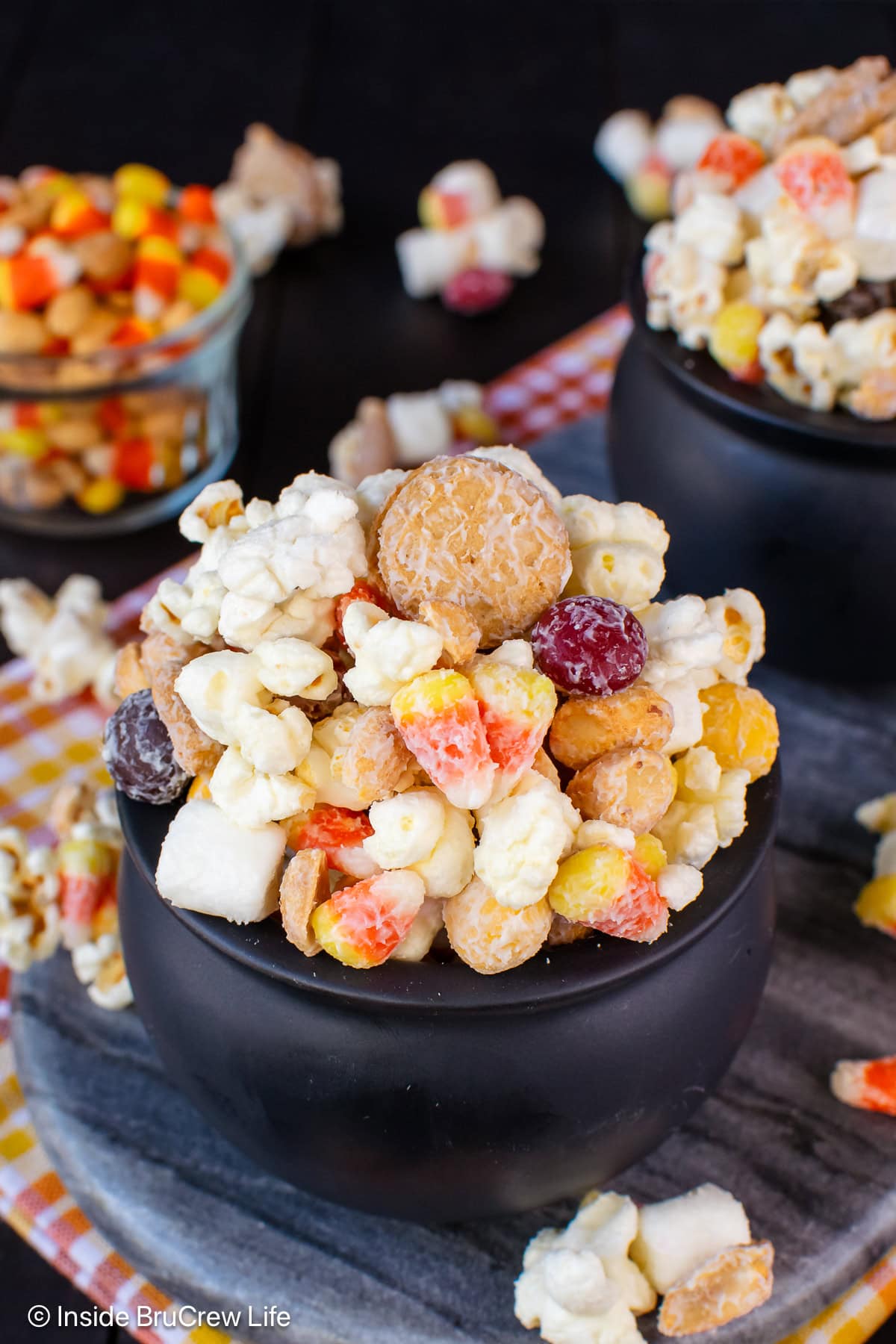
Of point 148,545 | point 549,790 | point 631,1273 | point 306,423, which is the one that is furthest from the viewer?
point 306,423

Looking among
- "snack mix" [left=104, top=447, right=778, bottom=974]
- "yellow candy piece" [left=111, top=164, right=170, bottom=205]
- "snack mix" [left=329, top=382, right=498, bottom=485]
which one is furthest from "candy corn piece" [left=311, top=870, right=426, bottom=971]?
"yellow candy piece" [left=111, top=164, right=170, bottom=205]

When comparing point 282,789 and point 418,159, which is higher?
point 282,789

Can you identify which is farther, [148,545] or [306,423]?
[306,423]

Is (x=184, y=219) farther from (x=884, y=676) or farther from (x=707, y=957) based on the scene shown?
(x=707, y=957)

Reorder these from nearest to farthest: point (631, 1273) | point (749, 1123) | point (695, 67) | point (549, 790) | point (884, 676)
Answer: point (549, 790)
point (631, 1273)
point (749, 1123)
point (884, 676)
point (695, 67)

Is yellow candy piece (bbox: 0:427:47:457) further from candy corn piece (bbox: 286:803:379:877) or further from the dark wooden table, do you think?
candy corn piece (bbox: 286:803:379:877)

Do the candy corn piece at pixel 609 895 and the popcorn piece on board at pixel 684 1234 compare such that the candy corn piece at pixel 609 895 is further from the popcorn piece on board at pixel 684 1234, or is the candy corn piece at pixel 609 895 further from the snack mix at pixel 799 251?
the snack mix at pixel 799 251

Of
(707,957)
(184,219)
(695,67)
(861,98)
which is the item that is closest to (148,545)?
(184,219)
